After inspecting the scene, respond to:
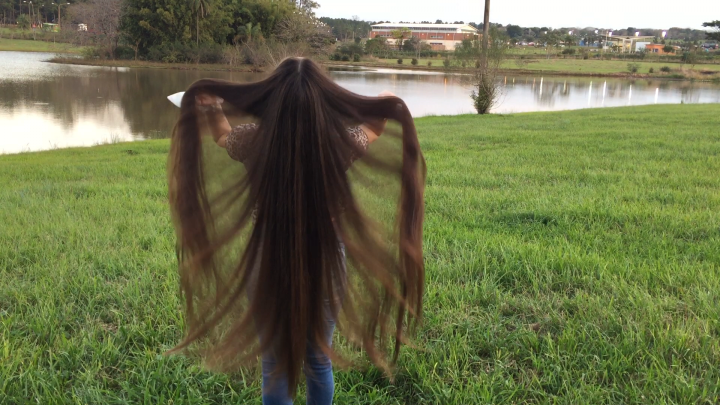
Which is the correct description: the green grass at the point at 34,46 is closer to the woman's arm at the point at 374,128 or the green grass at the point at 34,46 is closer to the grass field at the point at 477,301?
the grass field at the point at 477,301

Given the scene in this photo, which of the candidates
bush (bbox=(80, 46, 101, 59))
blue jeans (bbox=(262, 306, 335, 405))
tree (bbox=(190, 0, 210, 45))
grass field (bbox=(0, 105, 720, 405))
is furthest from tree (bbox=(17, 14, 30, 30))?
blue jeans (bbox=(262, 306, 335, 405))

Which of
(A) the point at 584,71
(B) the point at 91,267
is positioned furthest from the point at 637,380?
(A) the point at 584,71

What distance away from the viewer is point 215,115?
131cm

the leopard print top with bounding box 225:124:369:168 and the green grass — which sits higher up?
the green grass

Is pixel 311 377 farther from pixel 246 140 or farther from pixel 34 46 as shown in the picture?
pixel 34 46

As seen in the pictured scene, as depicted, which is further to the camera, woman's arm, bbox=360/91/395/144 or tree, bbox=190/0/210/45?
tree, bbox=190/0/210/45

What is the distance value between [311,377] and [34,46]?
2307 inches

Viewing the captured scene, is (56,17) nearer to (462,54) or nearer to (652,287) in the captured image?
(462,54)

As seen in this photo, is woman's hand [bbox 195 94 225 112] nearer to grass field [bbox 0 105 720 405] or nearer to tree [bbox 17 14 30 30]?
grass field [bbox 0 105 720 405]

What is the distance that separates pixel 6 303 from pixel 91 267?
43cm

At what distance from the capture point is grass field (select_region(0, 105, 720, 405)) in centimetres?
181

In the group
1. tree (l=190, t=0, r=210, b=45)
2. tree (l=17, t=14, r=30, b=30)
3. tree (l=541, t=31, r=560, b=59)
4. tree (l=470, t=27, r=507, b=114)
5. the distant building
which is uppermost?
the distant building

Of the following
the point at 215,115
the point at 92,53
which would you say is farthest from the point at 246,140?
the point at 92,53

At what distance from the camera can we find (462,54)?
16.3m
